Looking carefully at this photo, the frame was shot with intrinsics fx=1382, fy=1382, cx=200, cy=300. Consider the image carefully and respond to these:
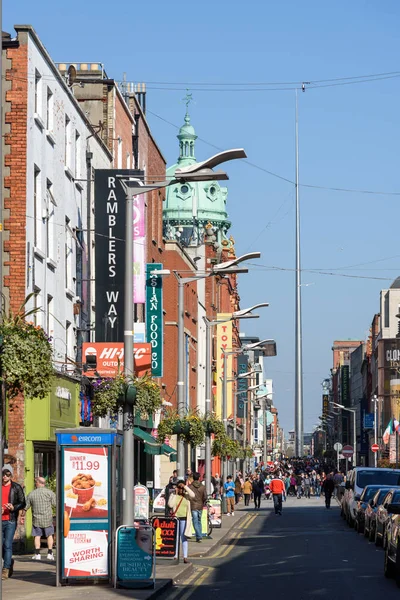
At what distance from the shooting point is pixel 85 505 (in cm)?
2108

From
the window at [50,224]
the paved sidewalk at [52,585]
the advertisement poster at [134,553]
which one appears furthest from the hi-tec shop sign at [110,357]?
the advertisement poster at [134,553]

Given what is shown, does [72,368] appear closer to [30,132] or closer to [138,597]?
[30,132]

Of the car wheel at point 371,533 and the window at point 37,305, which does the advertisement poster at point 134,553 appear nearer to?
the window at point 37,305

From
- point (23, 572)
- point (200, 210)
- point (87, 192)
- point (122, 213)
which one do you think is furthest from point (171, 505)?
point (200, 210)

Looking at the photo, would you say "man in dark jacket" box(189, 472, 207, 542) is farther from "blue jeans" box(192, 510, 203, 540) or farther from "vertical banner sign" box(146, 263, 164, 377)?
"vertical banner sign" box(146, 263, 164, 377)

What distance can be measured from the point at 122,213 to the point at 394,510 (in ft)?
71.3

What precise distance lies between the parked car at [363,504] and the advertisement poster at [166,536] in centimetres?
1423

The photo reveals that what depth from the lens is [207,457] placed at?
5100cm

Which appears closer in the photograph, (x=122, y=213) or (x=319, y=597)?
(x=319, y=597)

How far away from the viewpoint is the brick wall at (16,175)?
32.7 m

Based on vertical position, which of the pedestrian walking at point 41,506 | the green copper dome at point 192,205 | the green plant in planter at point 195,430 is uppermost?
the green copper dome at point 192,205

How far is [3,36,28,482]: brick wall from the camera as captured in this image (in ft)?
107

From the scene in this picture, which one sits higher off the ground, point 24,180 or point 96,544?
point 24,180

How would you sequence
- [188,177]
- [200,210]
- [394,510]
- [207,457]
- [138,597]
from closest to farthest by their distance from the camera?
[138,597] → [394,510] → [188,177] → [207,457] → [200,210]
